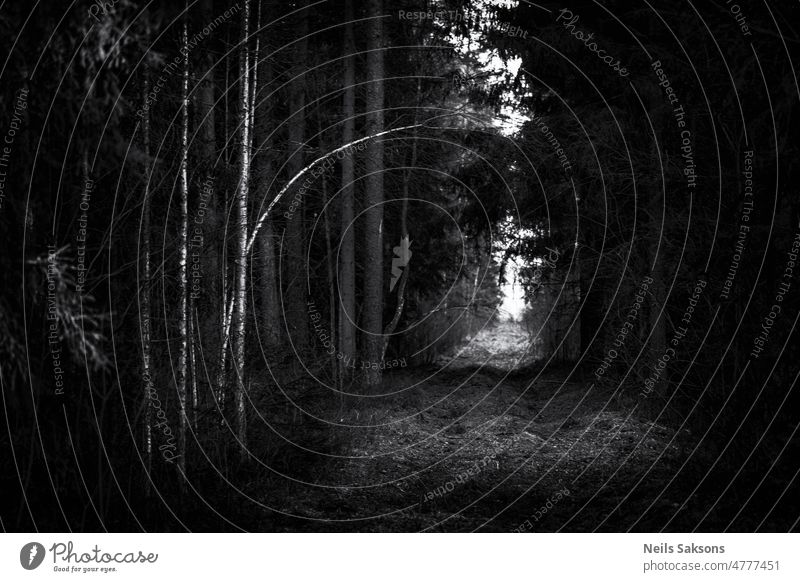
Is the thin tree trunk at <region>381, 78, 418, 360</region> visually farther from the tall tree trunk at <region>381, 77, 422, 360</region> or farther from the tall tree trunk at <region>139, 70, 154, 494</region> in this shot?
the tall tree trunk at <region>139, 70, 154, 494</region>

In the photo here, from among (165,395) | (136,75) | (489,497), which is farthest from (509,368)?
(136,75)

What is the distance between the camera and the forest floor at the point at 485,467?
8609 mm

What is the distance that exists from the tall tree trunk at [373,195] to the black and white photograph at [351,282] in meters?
0.05

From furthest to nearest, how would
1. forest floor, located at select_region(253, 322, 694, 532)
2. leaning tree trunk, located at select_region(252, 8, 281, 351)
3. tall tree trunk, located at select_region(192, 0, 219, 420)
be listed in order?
1. leaning tree trunk, located at select_region(252, 8, 281, 351)
2. forest floor, located at select_region(253, 322, 694, 532)
3. tall tree trunk, located at select_region(192, 0, 219, 420)

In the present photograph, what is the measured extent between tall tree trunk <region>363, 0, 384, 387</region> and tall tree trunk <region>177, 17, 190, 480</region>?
7.45 meters

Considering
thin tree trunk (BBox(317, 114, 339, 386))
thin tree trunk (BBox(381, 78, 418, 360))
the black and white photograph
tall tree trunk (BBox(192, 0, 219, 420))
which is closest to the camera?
the black and white photograph

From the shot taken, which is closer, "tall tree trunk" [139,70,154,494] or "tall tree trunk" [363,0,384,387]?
"tall tree trunk" [139,70,154,494]

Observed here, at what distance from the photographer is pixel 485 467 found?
11.1 metres

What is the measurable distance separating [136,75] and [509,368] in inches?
632

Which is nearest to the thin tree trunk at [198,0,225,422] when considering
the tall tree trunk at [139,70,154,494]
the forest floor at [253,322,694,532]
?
the tall tree trunk at [139,70,154,494]
